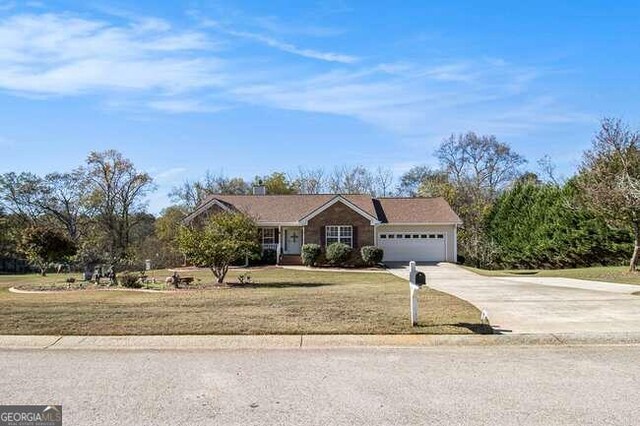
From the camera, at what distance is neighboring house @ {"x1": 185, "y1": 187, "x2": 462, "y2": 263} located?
34.8 metres

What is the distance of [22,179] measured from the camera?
2211 inches

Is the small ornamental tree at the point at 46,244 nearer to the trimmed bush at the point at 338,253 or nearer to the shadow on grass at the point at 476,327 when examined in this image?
the trimmed bush at the point at 338,253

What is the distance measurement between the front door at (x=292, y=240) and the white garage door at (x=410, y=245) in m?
5.06

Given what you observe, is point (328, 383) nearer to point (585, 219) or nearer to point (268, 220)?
point (585, 219)

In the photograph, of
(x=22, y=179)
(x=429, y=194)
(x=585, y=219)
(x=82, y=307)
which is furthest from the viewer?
(x=22, y=179)

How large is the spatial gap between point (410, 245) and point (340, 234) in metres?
4.86

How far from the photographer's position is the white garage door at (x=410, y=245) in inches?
1436

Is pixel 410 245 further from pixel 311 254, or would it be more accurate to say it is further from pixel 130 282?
pixel 130 282

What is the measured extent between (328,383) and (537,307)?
7119mm

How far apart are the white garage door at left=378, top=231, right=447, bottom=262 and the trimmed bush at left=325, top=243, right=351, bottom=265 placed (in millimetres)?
4483

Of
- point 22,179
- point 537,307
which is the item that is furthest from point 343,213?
point 22,179

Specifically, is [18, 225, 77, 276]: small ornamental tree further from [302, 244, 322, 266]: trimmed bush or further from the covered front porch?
the covered front porch

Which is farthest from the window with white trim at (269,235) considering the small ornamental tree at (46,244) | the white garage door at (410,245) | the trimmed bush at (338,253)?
the small ornamental tree at (46,244)

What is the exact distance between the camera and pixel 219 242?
61.2ft
